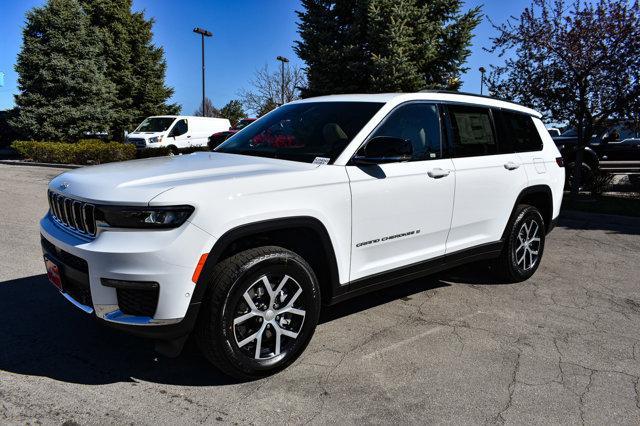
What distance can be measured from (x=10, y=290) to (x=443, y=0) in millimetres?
15028

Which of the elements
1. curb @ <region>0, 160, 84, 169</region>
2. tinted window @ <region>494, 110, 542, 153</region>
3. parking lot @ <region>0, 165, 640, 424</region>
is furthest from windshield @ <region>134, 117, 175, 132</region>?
tinted window @ <region>494, 110, 542, 153</region>

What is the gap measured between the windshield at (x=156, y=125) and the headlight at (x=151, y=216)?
20.0 metres

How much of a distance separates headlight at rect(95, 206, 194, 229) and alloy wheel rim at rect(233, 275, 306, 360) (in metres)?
0.59

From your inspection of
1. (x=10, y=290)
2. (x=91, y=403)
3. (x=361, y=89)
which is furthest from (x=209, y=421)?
(x=361, y=89)

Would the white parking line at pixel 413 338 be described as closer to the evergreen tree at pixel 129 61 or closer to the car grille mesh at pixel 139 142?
the car grille mesh at pixel 139 142

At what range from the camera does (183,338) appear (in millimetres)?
2842

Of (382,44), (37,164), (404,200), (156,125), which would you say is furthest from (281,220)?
(156,125)

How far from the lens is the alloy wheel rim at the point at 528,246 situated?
5031 millimetres

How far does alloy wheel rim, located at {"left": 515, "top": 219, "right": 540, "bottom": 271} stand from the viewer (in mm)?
5031

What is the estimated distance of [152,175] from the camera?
3.06 metres

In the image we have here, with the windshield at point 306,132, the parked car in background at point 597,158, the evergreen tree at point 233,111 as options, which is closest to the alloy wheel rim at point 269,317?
the windshield at point 306,132

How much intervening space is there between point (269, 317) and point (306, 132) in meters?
1.54

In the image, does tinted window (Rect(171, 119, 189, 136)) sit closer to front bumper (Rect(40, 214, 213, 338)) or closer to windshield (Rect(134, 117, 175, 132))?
windshield (Rect(134, 117, 175, 132))

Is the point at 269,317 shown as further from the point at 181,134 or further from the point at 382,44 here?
the point at 181,134
